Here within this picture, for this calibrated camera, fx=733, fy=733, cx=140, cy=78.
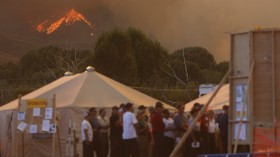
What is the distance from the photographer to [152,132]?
21703 millimetres

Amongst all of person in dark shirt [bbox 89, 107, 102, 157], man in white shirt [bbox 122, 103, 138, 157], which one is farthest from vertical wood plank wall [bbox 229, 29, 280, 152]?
person in dark shirt [bbox 89, 107, 102, 157]

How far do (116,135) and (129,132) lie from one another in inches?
55.5

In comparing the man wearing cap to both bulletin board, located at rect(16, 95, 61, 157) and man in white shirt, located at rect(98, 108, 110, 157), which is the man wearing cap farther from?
bulletin board, located at rect(16, 95, 61, 157)

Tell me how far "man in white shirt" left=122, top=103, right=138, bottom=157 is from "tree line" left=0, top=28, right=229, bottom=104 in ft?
120

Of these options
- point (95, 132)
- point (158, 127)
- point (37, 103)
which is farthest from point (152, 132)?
point (37, 103)

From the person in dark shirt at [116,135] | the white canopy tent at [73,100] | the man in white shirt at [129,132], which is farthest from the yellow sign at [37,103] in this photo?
the man in white shirt at [129,132]

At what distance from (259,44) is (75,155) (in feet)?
30.8

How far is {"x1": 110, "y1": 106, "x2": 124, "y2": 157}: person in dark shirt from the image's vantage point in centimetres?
2277

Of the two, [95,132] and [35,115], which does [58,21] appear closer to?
[35,115]

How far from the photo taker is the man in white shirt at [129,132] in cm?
2164

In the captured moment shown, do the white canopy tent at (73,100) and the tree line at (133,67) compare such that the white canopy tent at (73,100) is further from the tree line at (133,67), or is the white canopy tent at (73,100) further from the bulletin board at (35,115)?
the tree line at (133,67)

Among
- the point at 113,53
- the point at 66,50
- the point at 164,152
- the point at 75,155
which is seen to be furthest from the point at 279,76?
A: the point at 66,50

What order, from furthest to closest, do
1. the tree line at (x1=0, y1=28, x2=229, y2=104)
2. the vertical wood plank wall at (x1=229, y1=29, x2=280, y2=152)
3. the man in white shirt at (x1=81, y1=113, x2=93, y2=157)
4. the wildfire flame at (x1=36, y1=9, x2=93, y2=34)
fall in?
the wildfire flame at (x1=36, y1=9, x2=93, y2=34), the tree line at (x1=0, y1=28, x2=229, y2=104), the man in white shirt at (x1=81, y1=113, x2=93, y2=157), the vertical wood plank wall at (x1=229, y1=29, x2=280, y2=152)

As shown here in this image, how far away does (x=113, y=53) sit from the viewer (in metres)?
63.1
